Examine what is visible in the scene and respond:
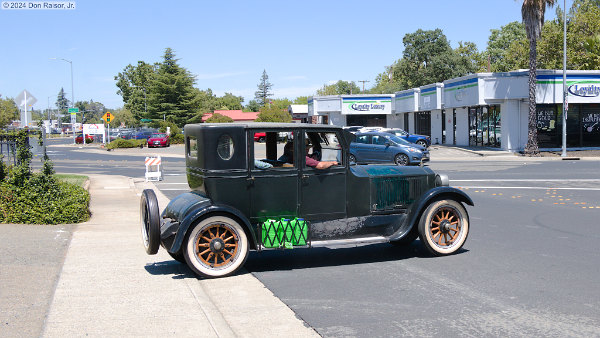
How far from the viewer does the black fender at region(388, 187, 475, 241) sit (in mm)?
7191

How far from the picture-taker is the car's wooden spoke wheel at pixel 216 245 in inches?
257

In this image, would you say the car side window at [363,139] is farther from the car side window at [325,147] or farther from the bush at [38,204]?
the car side window at [325,147]

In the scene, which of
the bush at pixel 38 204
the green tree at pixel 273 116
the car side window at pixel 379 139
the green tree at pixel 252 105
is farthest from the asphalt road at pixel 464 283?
the green tree at pixel 252 105

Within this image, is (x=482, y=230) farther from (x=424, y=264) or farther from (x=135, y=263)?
(x=135, y=263)

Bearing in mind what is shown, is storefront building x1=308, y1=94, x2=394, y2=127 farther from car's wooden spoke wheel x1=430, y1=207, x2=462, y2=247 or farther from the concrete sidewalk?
the concrete sidewalk

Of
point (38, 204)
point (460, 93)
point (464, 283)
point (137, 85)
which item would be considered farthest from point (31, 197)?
point (137, 85)

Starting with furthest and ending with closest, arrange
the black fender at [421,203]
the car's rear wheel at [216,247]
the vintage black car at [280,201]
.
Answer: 1. the black fender at [421,203]
2. the vintage black car at [280,201]
3. the car's rear wheel at [216,247]

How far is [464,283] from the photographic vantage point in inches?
245

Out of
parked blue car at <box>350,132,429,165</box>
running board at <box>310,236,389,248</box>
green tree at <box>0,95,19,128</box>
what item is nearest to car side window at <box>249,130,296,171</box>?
running board at <box>310,236,389,248</box>

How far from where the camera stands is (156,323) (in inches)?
194

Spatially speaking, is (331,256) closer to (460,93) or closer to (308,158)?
(308,158)

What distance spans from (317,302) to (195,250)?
172cm

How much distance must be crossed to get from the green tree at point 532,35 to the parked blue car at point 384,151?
9701mm

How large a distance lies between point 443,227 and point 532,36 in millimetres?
26521
